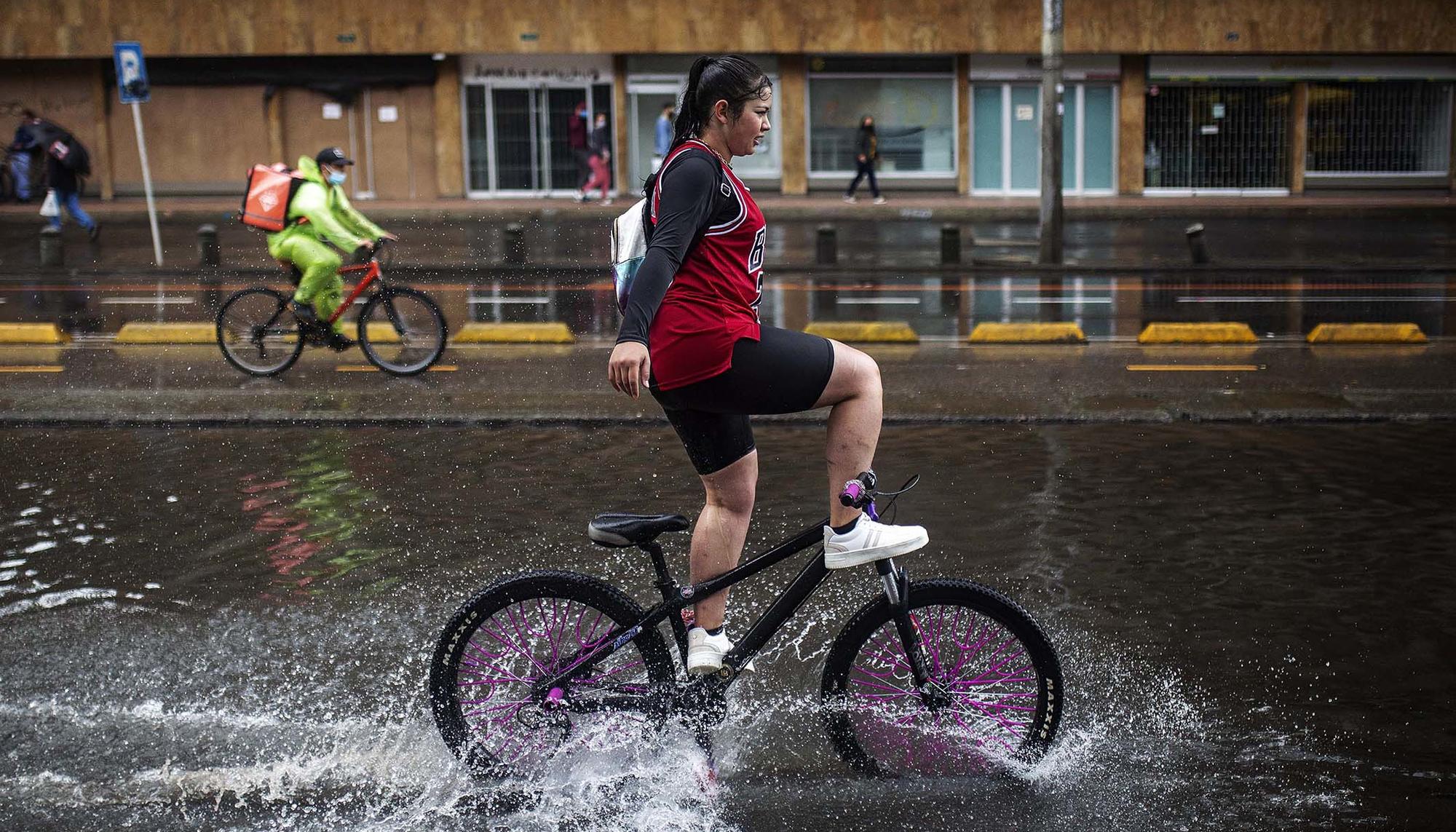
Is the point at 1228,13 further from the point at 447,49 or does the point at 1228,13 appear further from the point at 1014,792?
the point at 1014,792

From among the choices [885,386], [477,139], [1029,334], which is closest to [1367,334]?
[1029,334]

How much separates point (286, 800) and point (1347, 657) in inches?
134

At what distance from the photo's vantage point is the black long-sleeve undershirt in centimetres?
372

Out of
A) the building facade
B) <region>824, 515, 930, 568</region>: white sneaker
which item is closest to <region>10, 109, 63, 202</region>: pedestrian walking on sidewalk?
the building facade

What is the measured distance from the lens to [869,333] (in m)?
13.7

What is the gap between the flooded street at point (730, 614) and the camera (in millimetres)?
4094

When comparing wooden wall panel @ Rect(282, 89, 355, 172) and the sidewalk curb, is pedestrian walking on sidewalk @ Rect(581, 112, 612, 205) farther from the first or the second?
the sidewalk curb

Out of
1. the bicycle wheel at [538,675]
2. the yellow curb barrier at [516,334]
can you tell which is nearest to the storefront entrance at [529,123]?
the yellow curb barrier at [516,334]

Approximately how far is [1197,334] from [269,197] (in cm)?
777

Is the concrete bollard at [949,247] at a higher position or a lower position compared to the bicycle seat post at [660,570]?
higher

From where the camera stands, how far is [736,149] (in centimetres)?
394

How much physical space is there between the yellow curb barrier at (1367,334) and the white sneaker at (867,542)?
1030 centimetres

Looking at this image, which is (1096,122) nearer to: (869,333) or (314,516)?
(869,333)

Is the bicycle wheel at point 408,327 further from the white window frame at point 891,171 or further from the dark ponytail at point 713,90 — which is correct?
the white window frame at point 891,171
